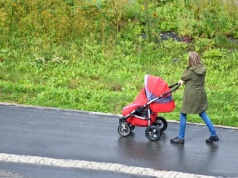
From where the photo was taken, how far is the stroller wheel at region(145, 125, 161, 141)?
11.6 metres

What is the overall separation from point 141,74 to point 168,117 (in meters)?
2.73

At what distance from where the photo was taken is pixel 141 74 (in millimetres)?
15562

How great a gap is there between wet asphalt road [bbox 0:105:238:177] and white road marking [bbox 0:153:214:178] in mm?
158

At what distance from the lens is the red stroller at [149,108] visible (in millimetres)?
11664

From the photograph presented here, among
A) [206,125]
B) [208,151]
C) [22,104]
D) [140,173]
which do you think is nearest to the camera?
[140,173]

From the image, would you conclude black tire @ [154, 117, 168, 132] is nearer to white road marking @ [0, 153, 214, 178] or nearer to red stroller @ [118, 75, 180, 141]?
red stroller @ [118, 75, 180, 141]

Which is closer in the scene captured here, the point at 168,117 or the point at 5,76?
the point at 168,117

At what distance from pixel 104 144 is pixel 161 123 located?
1.30m

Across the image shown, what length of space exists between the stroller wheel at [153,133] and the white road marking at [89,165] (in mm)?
1321

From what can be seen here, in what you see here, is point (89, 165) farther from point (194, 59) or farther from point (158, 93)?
point (194, 59)

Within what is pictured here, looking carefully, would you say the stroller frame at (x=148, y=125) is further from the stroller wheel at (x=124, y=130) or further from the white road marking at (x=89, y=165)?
the white road marking at (x=89, y=165)

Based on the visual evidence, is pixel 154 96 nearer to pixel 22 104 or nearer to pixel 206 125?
pixel 206 125

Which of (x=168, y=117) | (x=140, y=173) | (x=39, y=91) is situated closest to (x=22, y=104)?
(x=39, y=91)

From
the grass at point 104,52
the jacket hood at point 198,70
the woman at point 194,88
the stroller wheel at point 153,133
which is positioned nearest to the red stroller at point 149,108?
the stroller wheel at point 153,133
